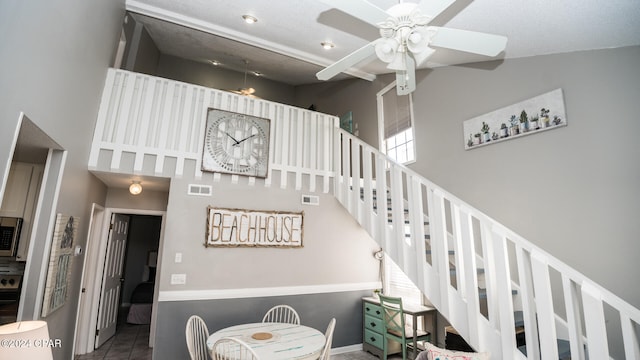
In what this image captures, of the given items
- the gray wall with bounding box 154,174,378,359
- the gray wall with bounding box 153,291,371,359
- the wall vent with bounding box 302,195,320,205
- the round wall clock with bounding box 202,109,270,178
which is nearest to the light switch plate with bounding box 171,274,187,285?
the gray wall with bounding box 154,174,378,359

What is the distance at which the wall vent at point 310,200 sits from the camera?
4742 millimetres

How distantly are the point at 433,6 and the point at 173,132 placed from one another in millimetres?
3501

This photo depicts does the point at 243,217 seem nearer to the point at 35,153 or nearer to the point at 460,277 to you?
the point at 35,153

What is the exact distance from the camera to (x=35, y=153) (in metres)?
2.93

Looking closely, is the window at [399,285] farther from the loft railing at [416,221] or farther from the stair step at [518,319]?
Result: the stair step at [518,319]

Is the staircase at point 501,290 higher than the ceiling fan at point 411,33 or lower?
lower

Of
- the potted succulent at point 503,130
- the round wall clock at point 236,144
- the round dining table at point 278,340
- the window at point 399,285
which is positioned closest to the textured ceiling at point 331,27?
the potted succulent at point 503,130

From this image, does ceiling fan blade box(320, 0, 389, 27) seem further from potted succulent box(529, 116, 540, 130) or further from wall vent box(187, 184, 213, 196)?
wall vent box(187, 184, 213, 196)

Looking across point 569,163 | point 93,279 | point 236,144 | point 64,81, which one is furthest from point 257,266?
point 569,163

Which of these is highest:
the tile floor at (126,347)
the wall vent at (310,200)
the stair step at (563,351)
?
the wall vent at (310,200)

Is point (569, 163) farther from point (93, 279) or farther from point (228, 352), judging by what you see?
point (93, 279)

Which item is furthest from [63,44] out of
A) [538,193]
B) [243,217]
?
[538,193]

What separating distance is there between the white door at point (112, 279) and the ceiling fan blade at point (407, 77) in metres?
4.76

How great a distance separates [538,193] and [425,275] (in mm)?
1383
